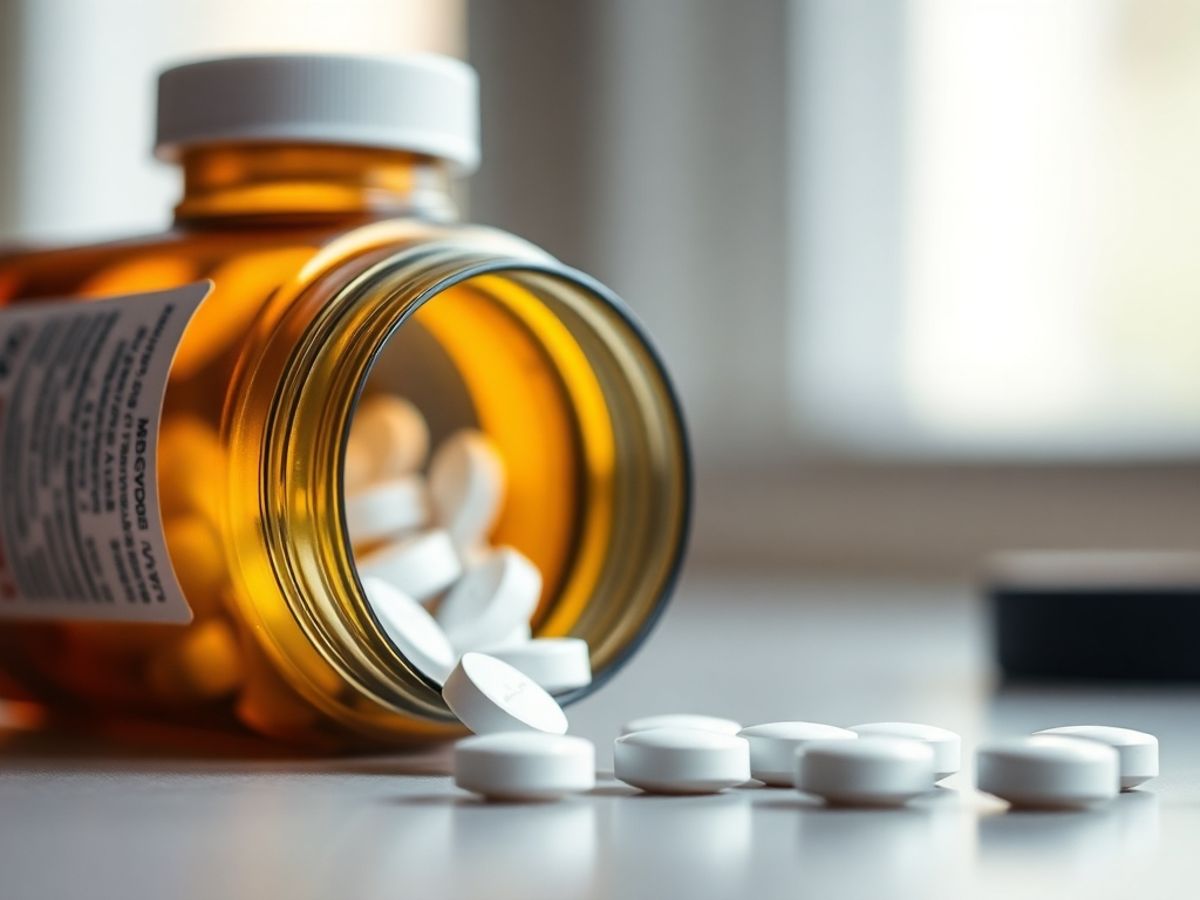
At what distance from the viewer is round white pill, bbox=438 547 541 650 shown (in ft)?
1.85

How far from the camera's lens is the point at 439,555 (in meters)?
0.58

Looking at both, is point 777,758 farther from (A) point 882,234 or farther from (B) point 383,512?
(A) point 882,234

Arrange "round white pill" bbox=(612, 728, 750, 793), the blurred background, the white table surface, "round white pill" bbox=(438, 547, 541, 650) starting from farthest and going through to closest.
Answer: the blurred background < "round white pill" bbox=(438, 547, 541, 650) < "round white pill" bbox=(612, 728, 750, 793) < the white table surface

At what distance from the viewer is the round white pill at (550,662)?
520 mm

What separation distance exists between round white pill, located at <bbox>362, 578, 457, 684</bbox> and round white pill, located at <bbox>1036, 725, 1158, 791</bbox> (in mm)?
201

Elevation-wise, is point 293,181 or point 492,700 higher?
point 293,181

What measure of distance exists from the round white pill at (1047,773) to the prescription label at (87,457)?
256 millimetres

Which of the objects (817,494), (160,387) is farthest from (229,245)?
(817,494)

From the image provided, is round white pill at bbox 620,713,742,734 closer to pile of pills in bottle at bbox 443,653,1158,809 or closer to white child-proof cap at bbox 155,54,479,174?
pile of pills in bottle at bbox 443,653,1158,809

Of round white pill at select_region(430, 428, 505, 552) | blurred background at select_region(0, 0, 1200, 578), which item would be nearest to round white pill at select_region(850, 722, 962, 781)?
round white pill at select_region(430, 428, 505, 552)

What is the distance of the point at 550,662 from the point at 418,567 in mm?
77

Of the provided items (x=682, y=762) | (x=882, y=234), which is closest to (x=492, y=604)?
(x=682, y=762)

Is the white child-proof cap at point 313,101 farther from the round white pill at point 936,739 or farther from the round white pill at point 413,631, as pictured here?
the round white pill at point 936,739

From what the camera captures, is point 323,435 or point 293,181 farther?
point 293,181
